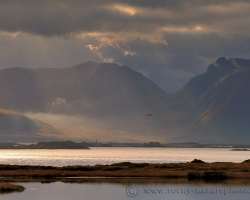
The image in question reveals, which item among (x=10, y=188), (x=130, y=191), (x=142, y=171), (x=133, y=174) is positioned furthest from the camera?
(x=142, y=171)

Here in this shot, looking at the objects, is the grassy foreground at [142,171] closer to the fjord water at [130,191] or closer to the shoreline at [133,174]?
the shoreline at [133,174]

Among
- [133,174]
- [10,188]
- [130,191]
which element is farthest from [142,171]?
[10,188]

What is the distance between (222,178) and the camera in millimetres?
132125

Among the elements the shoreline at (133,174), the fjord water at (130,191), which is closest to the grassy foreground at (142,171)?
the shoreline at (133,174)

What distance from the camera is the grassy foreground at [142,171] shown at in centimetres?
13411

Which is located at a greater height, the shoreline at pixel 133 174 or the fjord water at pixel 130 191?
the shoreline at pixel 133 174

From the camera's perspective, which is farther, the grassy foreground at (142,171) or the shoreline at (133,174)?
the grassy foreground at (142,171)

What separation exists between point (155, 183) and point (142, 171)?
19.6m

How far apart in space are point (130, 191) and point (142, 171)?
32.4 metres

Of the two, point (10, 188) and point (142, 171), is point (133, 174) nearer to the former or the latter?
point (142, 171)

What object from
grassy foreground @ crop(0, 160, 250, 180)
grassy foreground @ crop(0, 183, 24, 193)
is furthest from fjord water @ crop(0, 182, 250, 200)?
grassy foreground @ crop(0, 160, 250, 180)

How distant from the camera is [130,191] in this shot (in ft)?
364

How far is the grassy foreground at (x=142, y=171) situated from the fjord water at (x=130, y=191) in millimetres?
13471

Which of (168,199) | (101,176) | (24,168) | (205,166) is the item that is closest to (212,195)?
(168,199)
